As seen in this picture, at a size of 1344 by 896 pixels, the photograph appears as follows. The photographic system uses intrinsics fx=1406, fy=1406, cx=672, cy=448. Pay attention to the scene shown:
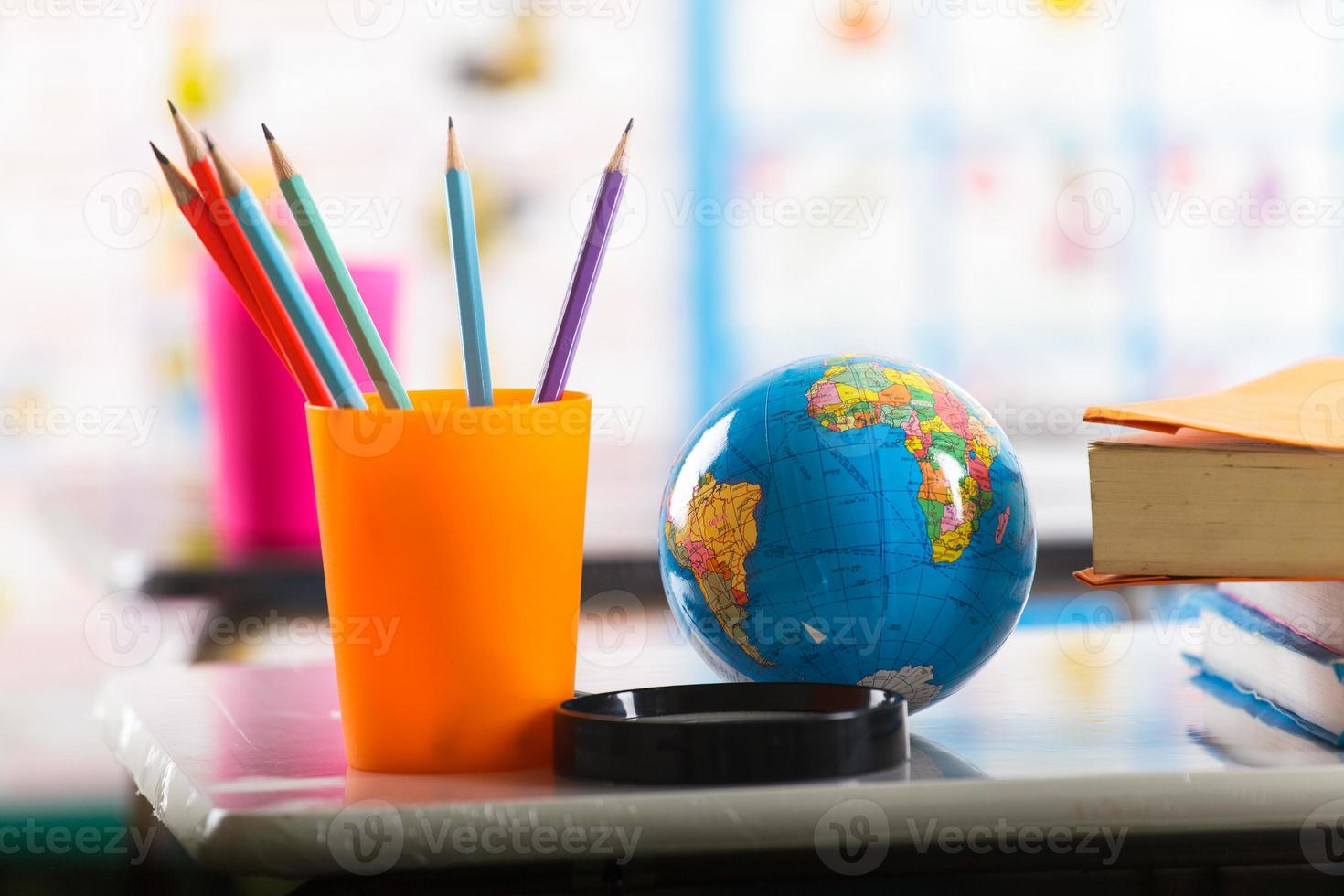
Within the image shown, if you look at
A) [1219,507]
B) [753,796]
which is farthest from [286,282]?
[1219,507]

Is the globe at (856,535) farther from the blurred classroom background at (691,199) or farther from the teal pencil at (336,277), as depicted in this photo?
the blurred classroom background at (691,199)

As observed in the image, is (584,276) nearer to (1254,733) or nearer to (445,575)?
(445,575)

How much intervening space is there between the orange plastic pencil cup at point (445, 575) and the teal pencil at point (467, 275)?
0.7 inches

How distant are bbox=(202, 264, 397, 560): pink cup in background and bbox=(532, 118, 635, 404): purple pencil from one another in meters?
0.71

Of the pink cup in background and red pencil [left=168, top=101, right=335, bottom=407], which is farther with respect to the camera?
the pink cup in background

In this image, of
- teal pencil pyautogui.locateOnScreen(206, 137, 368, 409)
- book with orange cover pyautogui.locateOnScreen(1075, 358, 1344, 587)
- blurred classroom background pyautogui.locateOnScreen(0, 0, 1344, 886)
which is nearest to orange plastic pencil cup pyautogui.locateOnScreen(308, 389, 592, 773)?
teal pencil pyautogui.locateOnScreen(206, 137, 368, 409)

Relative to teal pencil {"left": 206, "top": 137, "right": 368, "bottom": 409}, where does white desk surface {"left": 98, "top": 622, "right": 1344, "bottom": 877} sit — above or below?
below

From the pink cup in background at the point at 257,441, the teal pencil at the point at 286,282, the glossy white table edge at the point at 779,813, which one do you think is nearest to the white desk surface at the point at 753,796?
the glossy white table edge at the point at 779,813

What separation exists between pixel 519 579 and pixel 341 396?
0.10 metres

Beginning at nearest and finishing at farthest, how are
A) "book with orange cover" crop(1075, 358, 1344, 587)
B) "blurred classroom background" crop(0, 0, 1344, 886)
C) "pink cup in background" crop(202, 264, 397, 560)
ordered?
"book with orange cover" crop(1075, 358, 1344, 587) → "pink cup in background" crop(202, 264, 397, 560) → "blurred classroom background" crop(0, 0, 1344, 886)

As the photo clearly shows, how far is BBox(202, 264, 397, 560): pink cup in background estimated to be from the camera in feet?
4.02

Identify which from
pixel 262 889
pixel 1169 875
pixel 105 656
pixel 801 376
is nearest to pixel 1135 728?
pixel 1169 875

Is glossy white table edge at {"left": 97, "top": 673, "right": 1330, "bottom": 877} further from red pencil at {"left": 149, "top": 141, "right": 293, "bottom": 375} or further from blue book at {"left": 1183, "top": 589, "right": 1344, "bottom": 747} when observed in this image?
red pencil at {"left": 149, "top": 141, "right": 293, "bottom": 375}

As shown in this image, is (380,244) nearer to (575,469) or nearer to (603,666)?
(603,666)
